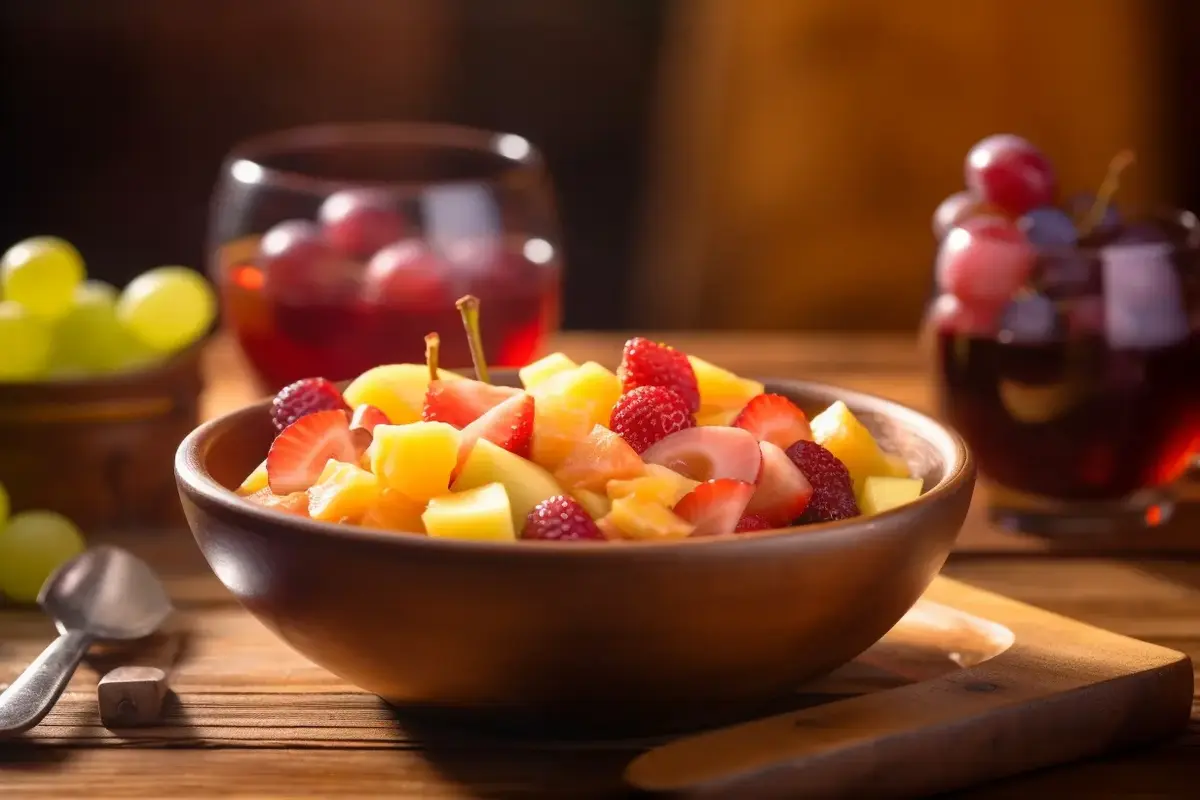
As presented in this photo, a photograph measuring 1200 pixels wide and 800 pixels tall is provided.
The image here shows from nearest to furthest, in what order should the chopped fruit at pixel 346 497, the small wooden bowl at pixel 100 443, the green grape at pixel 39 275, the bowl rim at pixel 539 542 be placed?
1. the bowl rim at pixel 539 542
2. the chopped fruit at pixel 346 497
3. the small wooden bowl at pixel 100 443
4. the green grape at pixel 39 275

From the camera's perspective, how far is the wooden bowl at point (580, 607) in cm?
75

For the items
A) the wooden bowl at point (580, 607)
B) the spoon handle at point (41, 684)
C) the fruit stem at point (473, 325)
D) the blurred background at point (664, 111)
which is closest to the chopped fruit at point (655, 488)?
the wooden bowl at point (580, 607)

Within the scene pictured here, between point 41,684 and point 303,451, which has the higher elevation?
point 303,451

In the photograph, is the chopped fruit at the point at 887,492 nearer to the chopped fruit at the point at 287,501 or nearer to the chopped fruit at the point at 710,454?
the chopped fruit at the point at 710,454

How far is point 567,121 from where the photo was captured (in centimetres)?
336

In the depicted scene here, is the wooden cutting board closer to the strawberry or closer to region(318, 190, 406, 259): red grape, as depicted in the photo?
the strawberry

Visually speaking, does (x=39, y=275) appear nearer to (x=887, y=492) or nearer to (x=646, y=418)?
(x=646, y=418)

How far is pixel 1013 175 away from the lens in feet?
4.30

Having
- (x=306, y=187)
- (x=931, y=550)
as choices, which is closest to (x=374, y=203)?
(x=306, y=187)

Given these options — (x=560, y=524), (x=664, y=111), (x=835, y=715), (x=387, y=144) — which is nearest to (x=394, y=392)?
(x=560, y=524)

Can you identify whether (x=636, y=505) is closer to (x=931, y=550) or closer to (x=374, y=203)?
(x=931, y=550)

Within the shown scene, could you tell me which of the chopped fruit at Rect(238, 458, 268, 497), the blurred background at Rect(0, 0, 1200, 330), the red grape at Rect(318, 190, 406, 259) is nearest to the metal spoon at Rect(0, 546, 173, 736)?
the chopped fruit at Rect(238, 458, 268, 497)

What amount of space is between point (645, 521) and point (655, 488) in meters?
0.04

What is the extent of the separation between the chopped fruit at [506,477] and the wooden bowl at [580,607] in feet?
0.33
